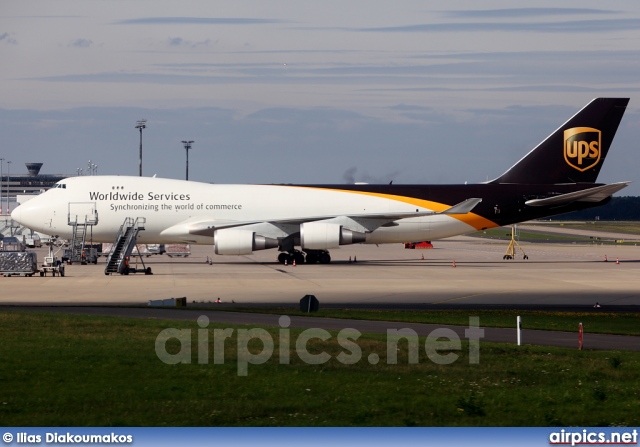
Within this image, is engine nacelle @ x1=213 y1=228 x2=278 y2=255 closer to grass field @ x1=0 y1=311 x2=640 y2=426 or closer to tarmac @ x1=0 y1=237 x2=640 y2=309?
tarmac @ x1=0 y1=237 x2=640 y2=309

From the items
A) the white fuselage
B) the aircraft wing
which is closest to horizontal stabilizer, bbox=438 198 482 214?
the aircraft wing

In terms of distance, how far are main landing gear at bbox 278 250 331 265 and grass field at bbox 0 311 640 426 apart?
3749 cm

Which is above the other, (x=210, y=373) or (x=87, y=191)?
(x=87, y=191)

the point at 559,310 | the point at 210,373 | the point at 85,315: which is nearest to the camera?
the point at 210,373

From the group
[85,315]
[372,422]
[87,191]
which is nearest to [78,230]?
[87,191]

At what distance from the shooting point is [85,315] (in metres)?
28.7

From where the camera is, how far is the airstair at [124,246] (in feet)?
167

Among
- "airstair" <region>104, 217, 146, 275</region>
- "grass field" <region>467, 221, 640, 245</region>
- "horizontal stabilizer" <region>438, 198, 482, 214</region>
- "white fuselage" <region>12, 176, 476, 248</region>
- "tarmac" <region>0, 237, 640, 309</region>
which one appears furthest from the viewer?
"grass field" <region>467, 221, 640, 245</region>

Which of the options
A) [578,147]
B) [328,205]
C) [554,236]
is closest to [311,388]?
[328,205]

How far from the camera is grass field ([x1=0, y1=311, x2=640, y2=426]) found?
1513 centimetres

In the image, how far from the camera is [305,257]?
61.8m

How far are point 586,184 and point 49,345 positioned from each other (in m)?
46.7

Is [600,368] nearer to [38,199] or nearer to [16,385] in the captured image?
[16,385]

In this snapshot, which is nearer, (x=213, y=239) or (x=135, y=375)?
(x=135, y=375)
